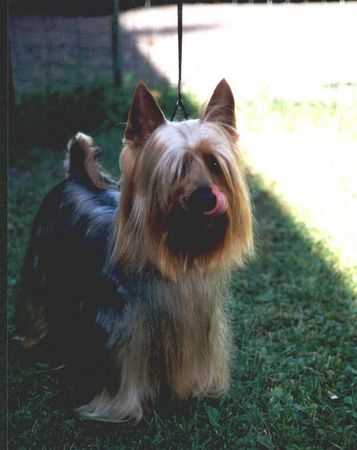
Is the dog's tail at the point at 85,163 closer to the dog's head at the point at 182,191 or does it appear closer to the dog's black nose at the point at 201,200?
the dog's head at the point at 182,191

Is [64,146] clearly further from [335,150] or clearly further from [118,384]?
[118,384]

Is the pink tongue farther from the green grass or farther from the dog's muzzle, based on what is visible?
the green grass

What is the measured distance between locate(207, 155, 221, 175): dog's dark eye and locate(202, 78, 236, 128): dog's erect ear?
7.5 inches

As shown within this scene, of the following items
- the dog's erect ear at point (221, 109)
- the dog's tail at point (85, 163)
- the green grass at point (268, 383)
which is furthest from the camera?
the dog's tail at point (85, 163)

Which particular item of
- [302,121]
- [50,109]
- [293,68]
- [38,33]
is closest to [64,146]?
[50,109]

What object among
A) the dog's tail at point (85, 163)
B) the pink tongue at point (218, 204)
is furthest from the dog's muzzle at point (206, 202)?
the dog's tail at point (85, 163)

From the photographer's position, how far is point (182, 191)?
95.0 inches

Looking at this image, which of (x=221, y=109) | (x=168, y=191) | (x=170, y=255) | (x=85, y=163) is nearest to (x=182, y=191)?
(x=168, y=191)

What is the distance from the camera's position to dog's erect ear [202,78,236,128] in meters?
2.60

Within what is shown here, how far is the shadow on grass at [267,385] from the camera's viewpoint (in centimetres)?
285

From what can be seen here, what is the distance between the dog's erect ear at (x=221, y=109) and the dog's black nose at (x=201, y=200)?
1.22ft

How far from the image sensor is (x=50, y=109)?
6.68 metres

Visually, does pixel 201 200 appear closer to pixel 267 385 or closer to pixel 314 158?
pixel 267 385

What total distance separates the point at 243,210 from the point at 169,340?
2.02 feet
